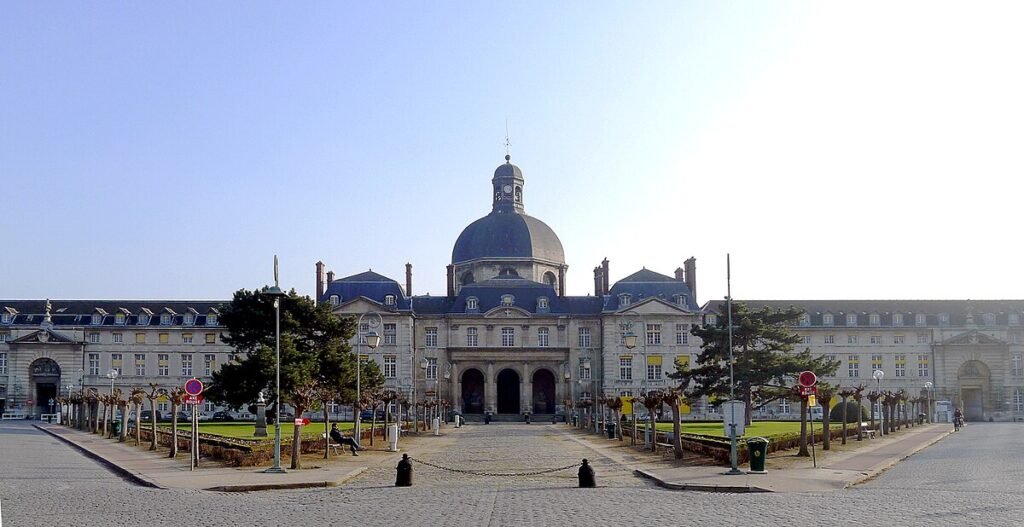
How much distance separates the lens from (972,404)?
115875mm

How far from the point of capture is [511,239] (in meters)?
122

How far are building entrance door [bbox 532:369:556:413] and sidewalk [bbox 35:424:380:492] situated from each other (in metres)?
71.4

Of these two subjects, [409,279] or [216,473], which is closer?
[216,473]

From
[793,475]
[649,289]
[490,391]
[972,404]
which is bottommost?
[972,404]

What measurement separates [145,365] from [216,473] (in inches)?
3457

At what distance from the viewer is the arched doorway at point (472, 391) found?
115000 millimetres

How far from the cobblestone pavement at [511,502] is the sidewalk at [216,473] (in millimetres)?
753

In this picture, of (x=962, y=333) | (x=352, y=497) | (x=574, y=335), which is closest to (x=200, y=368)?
(x=574, y=335)

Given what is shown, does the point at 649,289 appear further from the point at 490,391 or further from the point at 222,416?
the point at 222,416

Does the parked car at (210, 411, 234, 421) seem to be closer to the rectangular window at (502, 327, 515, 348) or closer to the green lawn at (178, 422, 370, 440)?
the green lawn at (178, 422, 370, 440)

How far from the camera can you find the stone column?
365 feet

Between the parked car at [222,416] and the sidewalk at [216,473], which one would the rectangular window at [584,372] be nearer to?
the parked car at [222,416]

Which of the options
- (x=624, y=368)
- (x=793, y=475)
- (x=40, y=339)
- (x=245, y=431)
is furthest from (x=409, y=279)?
(x=793, y=475)

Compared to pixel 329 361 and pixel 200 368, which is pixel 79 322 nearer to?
pixel 200 368
